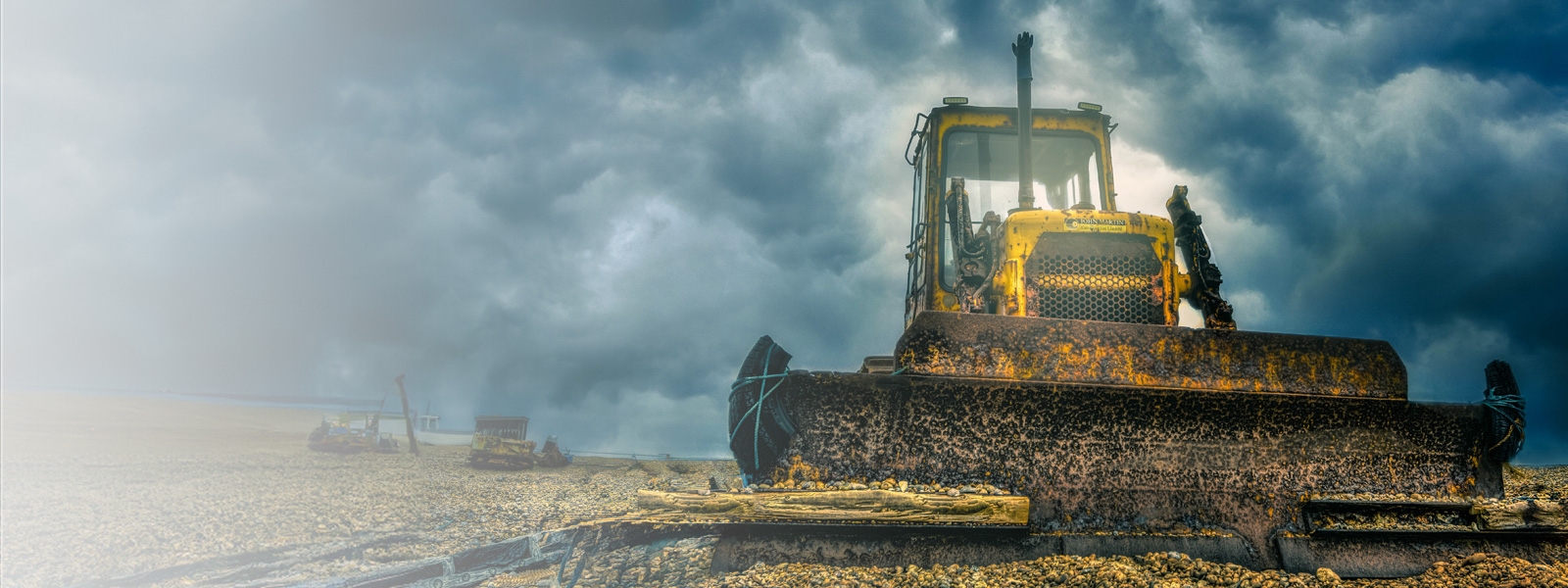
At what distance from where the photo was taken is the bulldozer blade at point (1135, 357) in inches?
112

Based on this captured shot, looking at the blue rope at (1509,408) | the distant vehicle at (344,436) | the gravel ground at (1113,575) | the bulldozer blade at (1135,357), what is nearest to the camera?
the gravel ground at (1113,575)

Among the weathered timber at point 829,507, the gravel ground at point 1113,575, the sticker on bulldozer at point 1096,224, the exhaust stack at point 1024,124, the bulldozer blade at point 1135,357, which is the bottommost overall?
the gravel ground at point 1113,575

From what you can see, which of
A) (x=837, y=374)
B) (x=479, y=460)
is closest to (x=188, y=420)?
(x=479, y=460)

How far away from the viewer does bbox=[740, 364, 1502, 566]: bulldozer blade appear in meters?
2.73

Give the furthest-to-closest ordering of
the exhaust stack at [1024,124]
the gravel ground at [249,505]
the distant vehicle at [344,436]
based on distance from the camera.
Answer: the distant vehicle at [344,436] < the gravel ground at [249,505] < the exhaust stack at [1024,124]

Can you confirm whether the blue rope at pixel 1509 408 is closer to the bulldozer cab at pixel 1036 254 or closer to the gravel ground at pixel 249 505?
the bulldozer cab at pixel 1036 254

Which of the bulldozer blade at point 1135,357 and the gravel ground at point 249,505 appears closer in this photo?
the bulldozer blade at point 1135,357

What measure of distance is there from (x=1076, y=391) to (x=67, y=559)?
1259 centimetres

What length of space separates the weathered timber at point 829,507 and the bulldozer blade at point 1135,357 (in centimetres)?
55

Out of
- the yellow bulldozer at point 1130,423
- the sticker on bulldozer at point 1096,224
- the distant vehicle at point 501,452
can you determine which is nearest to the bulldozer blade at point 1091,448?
the yellow bulldozer at point 1130,423

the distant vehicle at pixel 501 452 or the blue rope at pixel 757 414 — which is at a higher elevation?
the blue rope at pixel 757 414

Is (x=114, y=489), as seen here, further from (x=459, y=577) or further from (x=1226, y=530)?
(x=1226, y=530)

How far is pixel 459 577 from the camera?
4.52m

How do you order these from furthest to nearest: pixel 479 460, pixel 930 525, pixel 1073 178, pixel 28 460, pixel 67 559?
pixel 479 460
pixel 28 460
pixel 67 559
pixel 1073 178
pixel 930 525
